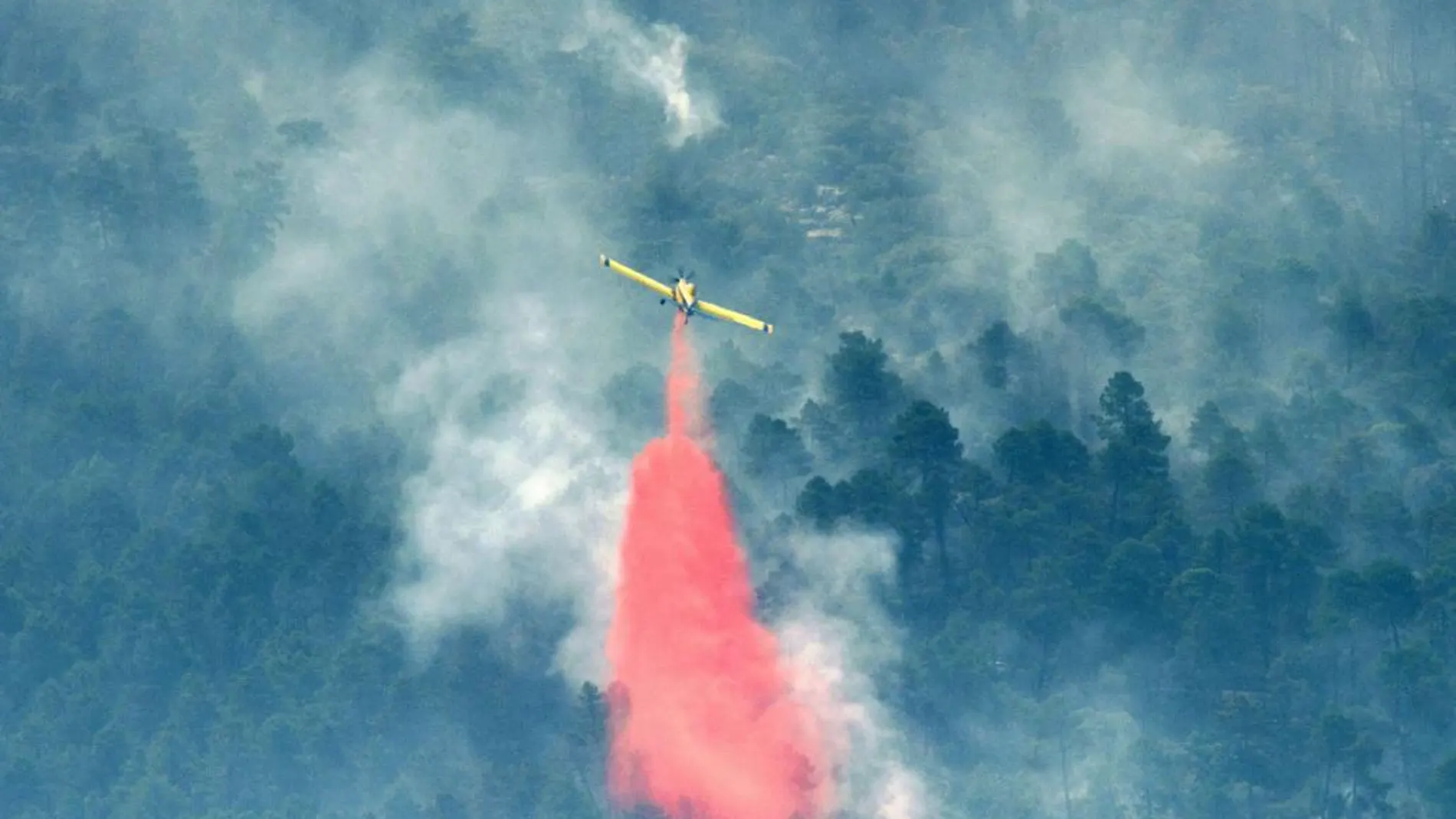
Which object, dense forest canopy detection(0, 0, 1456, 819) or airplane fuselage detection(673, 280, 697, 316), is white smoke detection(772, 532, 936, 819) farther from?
airplane fuselage detection(673, 280, 697, 316)

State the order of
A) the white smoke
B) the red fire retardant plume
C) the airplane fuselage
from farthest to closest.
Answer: the white smoke → the red fire retardant plume → the airplane fuselage

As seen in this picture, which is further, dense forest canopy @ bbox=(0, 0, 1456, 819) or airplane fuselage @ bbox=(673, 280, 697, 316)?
dense forest canopy @ bbox=(0, 0, 1456, 819)

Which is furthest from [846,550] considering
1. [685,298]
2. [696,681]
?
[685,298]

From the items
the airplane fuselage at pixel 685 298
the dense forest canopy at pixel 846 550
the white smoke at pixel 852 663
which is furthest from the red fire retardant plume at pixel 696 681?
the airplane fuselage at pixel 685 298

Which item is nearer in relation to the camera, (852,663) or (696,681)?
(696,681)

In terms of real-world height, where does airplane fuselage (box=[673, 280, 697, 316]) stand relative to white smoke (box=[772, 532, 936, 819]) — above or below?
below

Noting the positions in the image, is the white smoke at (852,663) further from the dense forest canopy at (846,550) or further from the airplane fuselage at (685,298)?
the airplane fuselage at (685,298)

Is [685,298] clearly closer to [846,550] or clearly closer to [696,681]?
[696,681]

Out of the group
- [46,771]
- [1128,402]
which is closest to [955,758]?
[1128,402]

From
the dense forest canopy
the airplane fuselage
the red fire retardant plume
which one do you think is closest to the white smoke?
the dense forest canopy
